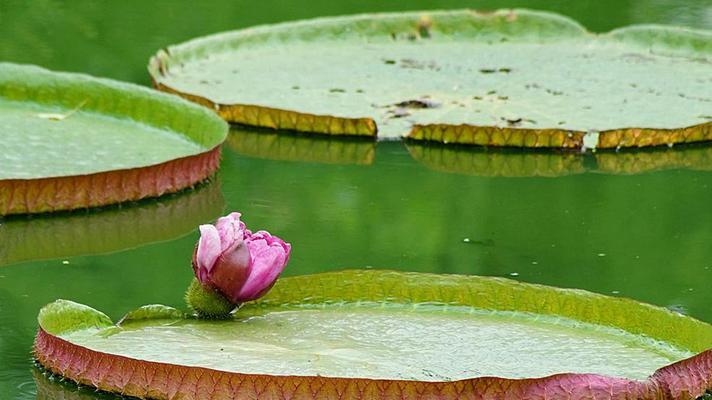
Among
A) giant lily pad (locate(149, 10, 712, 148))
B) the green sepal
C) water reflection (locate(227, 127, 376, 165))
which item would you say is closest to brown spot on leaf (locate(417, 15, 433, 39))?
giant lily pad (locate(149, 10, 712, 148))

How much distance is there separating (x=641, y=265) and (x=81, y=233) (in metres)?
1.14

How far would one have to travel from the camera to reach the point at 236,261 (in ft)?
8.63

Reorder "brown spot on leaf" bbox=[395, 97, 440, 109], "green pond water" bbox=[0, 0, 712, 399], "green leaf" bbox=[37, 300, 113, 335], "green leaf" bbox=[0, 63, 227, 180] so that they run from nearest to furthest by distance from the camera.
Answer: "green leaf" bbox=[37, 300, 113, 335] < "green pond water" bbox=[0, 0, 712, 399] < "green leaf" bbox=[0, 63, 227, 180] < "brown spot on leaf" bbox=[395, 97, 440, 109]

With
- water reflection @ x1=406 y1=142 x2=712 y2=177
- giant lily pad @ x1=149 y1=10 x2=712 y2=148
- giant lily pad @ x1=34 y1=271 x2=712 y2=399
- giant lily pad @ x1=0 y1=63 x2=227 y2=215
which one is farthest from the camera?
giant lily pad @ x1=149 y1=10 x2=712 y2=148

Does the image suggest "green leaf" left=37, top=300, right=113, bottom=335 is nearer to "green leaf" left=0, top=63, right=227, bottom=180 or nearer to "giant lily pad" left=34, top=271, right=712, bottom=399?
"giant lily pad" left=34, top=271, right=712, bottom=399

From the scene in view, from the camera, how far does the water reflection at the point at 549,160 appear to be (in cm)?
418

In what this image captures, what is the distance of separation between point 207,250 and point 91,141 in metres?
1.62

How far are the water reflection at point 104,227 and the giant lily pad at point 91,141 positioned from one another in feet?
0.11

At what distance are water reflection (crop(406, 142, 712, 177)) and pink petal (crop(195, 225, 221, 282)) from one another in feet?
5.14

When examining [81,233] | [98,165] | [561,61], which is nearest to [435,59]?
[561,61]

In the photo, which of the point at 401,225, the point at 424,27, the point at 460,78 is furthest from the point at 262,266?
the point at 424,27

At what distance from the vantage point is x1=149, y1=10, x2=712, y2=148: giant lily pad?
4.49m

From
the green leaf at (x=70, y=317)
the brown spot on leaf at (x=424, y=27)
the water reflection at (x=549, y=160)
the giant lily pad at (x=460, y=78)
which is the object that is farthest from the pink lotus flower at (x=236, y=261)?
the brown spot on leaf at (x=424, y=27)

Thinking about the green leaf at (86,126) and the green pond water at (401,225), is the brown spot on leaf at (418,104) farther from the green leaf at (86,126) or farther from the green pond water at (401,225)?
the green leaf at (86,126)
